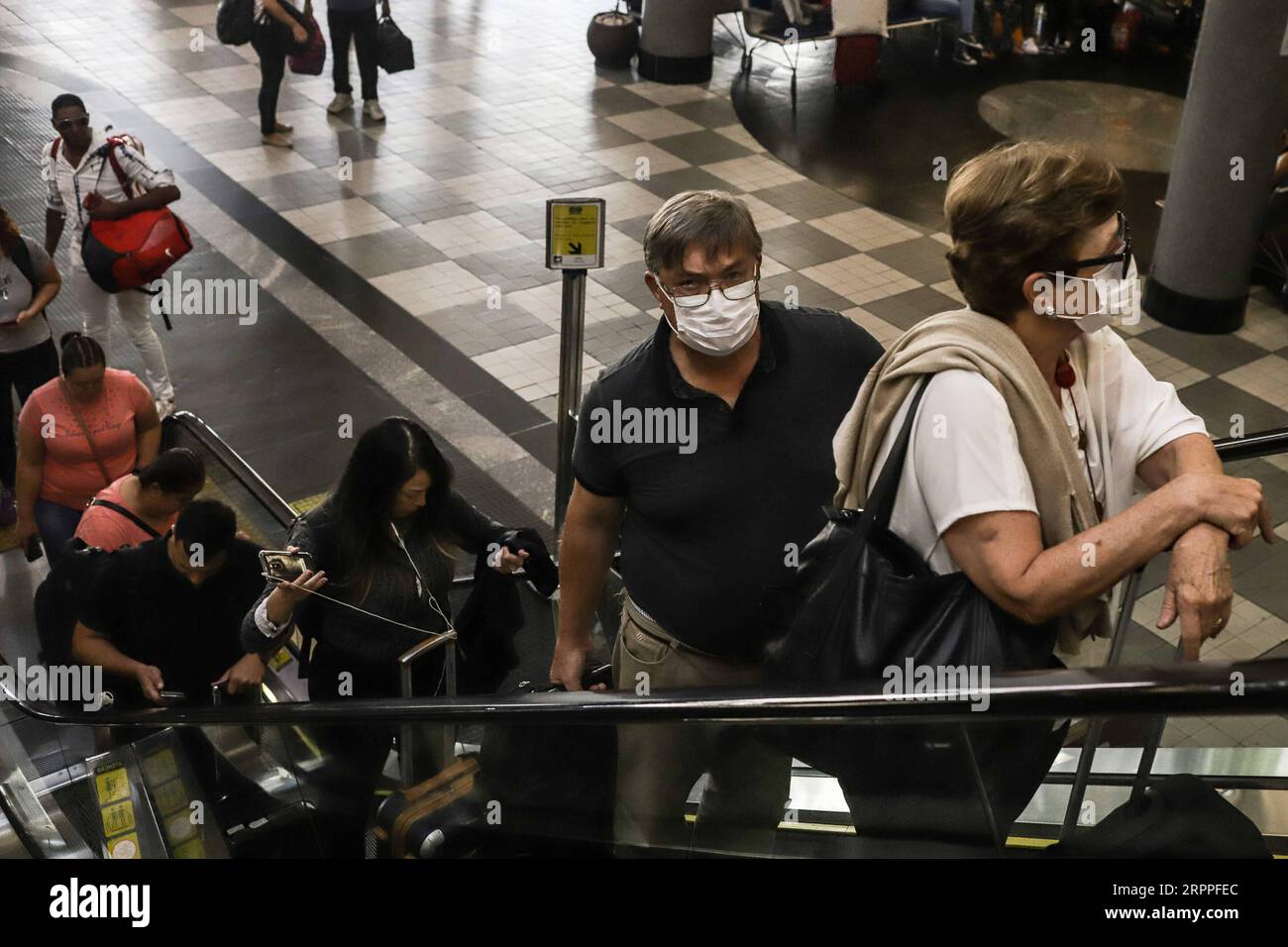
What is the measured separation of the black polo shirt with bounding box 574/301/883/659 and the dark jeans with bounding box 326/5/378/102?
852 cm

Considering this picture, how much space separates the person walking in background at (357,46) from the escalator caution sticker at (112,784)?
25.3ft

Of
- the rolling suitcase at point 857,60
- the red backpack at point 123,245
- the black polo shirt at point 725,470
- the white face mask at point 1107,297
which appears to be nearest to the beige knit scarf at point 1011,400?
the white face mask at point 1107,297

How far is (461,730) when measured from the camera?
116 inches

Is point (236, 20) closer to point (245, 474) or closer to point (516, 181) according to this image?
point (516, 181)

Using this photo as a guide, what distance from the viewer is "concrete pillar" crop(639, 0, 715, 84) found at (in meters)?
11.8

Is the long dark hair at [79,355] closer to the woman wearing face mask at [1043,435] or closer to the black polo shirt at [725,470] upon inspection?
the black polo shirt at [725,470]

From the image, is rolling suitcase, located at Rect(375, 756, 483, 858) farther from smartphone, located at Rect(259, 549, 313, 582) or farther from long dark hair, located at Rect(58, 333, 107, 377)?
long dark hair, located at Rect(58, 333, 107, 377)

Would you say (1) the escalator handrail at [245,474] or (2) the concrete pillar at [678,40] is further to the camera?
(2) the concrete pillar at [678,40]

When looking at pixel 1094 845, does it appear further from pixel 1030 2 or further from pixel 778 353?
pixel 1030 2

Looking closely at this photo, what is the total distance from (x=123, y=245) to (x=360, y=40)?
481cm

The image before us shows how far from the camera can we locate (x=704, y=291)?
9.16 ft

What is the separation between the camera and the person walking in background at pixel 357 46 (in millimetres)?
10492

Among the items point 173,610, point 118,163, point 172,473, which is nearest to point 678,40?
point 118,163
